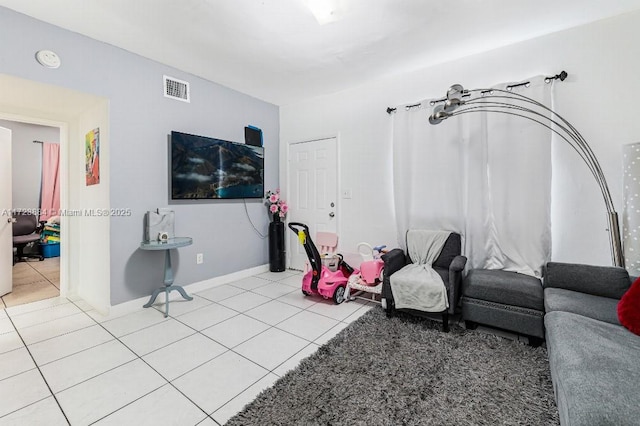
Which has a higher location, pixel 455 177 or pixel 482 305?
Answer: pixel 455 177

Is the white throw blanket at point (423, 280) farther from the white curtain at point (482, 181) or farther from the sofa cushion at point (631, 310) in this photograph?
the sofa cushion at point (631, 310)

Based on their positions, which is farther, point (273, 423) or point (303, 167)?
point (303, 167)

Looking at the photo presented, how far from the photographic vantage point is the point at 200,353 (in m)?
2.05

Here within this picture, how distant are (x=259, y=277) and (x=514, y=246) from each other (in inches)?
124

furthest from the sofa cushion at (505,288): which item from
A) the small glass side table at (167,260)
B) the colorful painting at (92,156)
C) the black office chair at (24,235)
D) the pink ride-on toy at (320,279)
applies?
the black office chair at (24,235)

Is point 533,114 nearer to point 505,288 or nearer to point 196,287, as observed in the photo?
point 505,288

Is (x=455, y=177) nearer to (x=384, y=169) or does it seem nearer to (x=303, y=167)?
(x=384, y=169)

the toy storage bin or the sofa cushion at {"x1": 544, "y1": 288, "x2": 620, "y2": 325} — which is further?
the toy storage bin

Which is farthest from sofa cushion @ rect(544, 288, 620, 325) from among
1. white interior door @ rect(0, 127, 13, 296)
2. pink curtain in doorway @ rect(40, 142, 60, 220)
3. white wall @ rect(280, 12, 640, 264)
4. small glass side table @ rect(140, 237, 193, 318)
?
pink curtain in doorway @ rect(40, 142, 60, 220)

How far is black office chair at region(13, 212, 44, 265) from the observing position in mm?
4695

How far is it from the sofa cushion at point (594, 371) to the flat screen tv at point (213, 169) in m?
3.45

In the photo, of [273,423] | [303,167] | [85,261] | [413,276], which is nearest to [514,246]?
[413,276]

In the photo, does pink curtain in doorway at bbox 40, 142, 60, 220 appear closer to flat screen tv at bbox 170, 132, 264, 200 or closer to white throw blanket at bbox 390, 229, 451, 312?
flat screen tv at bbox 170, 132, 264, 200

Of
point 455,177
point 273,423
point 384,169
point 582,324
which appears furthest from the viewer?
point 384,169
